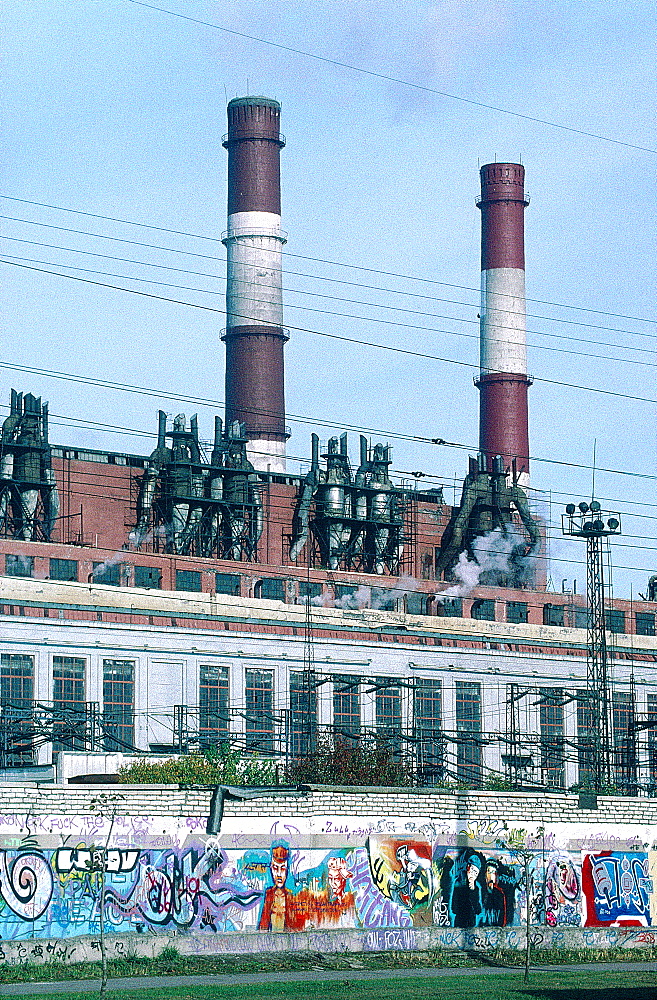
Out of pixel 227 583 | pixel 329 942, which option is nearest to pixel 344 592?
pixel 227 583

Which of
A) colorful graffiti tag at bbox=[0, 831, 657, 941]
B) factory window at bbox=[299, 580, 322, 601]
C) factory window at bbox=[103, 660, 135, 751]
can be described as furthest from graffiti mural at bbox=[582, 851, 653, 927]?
factory window at bbox=[299, 580, 322, 601]

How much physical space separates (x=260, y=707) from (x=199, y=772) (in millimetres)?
18760

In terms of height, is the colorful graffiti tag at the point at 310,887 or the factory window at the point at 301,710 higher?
the factory window at the point at 301,710

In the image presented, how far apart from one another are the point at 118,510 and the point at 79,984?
5823 cm

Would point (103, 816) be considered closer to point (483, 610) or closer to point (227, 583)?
point (227, 583)

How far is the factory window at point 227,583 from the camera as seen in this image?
8206cm

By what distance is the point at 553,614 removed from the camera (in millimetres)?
95500

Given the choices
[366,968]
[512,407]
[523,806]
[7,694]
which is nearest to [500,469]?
[512,407]

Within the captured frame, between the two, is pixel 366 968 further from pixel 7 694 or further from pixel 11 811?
pixel 7 694

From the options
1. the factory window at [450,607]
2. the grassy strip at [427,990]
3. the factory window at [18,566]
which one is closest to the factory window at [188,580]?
the factory window at [18,566]

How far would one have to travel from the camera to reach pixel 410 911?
3331 centimetres

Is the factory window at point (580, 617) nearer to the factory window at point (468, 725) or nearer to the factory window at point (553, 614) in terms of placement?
the factory window at point (553, 614)

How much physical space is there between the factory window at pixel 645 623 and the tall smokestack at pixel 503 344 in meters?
12.5

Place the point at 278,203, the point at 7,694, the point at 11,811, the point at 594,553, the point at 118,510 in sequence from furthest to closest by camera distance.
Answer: the point at 278,203 → the point at 118,510 → the point at 7,694 → the point at 594,553 → the point at 11,811
